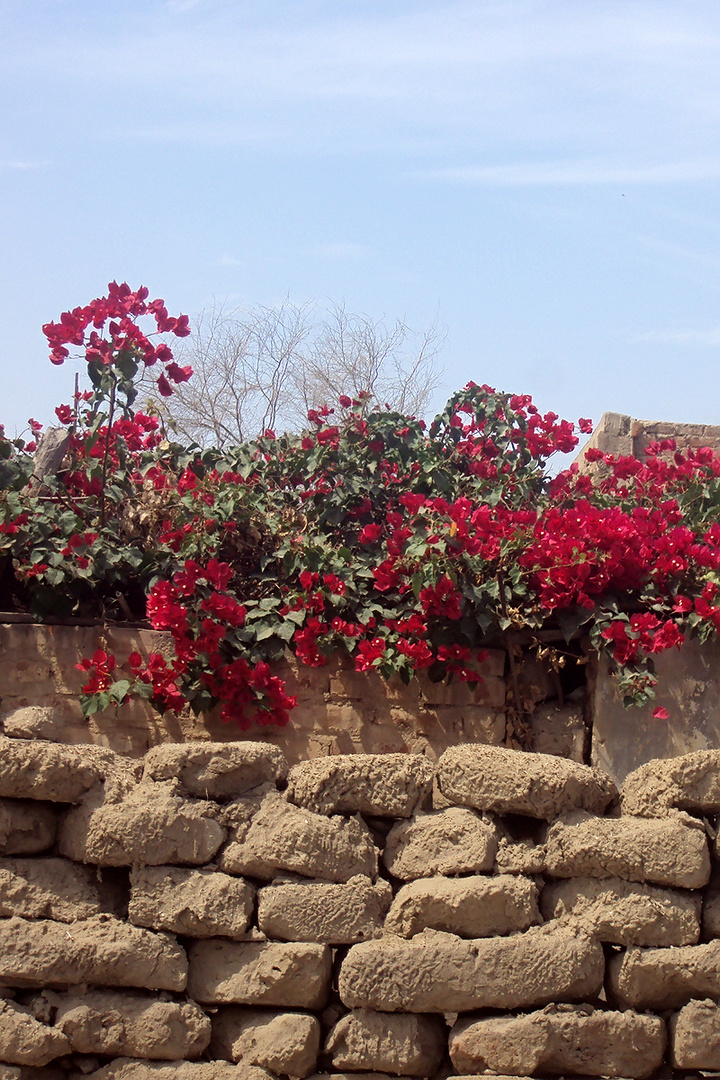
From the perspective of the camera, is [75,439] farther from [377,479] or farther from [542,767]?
[542,767]

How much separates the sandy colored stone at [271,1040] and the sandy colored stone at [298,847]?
0.32m

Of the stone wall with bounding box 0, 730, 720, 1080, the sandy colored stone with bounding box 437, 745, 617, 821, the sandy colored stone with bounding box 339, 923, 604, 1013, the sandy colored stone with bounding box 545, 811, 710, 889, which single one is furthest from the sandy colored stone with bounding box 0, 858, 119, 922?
→ the sandy colored stone with bounding box 545, 811, 710, 889

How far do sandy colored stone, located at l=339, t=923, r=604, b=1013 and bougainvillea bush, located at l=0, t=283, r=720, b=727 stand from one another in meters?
1.67

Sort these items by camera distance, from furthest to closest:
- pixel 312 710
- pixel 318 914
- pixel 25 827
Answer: pixel 312 710 → pixel 25 827 → pixel 318 914

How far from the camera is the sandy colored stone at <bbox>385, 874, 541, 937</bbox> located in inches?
103

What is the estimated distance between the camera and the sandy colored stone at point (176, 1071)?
255 centimetres

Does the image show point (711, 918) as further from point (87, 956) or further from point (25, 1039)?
point (25, 1039)

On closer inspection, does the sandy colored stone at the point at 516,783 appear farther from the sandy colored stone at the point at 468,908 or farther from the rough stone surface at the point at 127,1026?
the rough stone surface at the point at 127,1026

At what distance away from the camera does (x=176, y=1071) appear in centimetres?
256

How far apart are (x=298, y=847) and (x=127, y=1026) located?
1.84 ft

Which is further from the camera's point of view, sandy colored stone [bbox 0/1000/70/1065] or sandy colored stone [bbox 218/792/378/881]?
sandy colored stone [bbox 218/792/378/881]

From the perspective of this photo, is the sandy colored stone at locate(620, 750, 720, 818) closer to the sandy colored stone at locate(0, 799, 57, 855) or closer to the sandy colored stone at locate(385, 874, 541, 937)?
the sandy colored stone at locate(385, 874, 541, 937)

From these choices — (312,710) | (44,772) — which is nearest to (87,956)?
(44,772)

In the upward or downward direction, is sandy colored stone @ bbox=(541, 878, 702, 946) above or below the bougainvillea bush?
below
